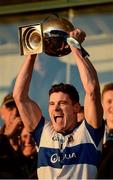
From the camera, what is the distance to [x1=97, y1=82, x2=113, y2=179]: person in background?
14.7ft

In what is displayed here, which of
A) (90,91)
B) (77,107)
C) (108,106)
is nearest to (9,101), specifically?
(77,107)

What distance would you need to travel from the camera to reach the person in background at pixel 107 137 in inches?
176

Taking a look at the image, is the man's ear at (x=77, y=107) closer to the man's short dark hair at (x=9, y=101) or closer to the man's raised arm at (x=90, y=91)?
the man's raised arm at (x=90, y=91)

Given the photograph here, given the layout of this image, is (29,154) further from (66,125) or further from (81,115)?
(81,115)

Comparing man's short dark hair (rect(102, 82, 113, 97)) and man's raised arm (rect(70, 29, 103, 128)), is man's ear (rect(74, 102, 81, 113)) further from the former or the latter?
man's short dark hair (rect(102, 82, 113, 97))

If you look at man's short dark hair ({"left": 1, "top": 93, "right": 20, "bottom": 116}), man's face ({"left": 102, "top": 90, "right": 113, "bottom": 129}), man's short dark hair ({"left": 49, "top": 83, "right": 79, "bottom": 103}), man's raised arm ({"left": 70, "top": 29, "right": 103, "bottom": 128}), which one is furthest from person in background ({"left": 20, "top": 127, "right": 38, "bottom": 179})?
man's face ({"left": 102, "top": 90, "right": 113, "bottom": 129})

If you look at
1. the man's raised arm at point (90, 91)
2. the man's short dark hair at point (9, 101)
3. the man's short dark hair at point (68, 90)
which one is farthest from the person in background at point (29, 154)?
the man's raised arm at point (90, 91)

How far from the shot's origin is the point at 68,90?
4.72 metres

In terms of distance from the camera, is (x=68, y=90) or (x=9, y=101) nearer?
(x=68, y=90)

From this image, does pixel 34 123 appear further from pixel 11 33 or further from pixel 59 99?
pixel 11 33

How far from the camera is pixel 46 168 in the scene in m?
4.61

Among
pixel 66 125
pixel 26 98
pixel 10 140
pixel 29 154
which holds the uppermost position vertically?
pixel 26 98

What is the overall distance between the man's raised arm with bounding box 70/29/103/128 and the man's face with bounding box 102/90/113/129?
0.18 ft

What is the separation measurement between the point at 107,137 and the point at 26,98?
0.81 meters
